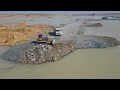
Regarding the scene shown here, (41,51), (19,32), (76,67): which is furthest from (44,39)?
(19,32)

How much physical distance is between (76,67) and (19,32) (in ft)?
6.41

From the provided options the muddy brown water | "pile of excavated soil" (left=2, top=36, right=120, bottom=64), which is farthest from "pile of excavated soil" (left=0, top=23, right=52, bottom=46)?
the muddy brown water

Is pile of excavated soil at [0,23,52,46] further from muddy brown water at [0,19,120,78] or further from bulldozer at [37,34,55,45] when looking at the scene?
muddy brown water at [0,19,120,78]

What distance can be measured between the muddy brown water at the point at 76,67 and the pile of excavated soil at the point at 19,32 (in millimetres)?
709

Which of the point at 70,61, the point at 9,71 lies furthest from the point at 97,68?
the point at 9,71

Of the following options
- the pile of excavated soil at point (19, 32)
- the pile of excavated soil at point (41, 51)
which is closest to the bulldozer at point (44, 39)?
the pile of excavated soil at point (41, 51)

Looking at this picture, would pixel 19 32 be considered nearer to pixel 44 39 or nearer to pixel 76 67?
pixel 44 39

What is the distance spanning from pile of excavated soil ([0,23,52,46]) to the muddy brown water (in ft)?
2.33

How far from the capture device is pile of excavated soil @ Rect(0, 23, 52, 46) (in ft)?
15.3

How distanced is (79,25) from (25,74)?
2861mm

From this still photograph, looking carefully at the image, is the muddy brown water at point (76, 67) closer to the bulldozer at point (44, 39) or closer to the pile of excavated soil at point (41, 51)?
the pile of excavated soil at point (41, 51)

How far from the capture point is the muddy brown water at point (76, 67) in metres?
3.62

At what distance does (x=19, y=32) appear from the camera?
5102mm
